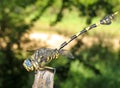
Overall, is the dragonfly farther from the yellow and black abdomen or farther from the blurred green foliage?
the blurred green foliage

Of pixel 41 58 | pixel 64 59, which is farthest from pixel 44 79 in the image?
pixel 64 59

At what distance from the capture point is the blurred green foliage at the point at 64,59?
19.1 ft

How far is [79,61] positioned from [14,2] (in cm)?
152

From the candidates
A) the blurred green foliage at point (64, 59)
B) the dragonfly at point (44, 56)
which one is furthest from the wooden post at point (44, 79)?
the blurred green foliage at point (64, 59)

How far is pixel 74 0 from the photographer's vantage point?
18.1 feet

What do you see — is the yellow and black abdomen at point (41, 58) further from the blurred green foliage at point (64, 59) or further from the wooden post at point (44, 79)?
the blurred green foliage at point (64, 59)

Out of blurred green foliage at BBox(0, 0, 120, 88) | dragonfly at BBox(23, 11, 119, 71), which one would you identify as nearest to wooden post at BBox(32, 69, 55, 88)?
dragonfly at BBox(23, 11, 119, 71)

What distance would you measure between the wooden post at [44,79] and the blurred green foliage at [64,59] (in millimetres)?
2762

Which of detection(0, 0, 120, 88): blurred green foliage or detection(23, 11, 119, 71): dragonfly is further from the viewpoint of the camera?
detection(0, 0, 120, 88): blurred green foliage

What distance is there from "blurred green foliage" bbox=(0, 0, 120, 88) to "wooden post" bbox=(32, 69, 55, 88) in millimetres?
2762

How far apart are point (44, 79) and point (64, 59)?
4749 millimetres

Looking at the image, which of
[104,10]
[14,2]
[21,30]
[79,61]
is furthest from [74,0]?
[21,30]

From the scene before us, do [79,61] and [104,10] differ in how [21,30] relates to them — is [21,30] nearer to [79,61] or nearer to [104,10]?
[79,61]

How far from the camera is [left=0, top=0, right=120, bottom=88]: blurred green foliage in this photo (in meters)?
5.82
